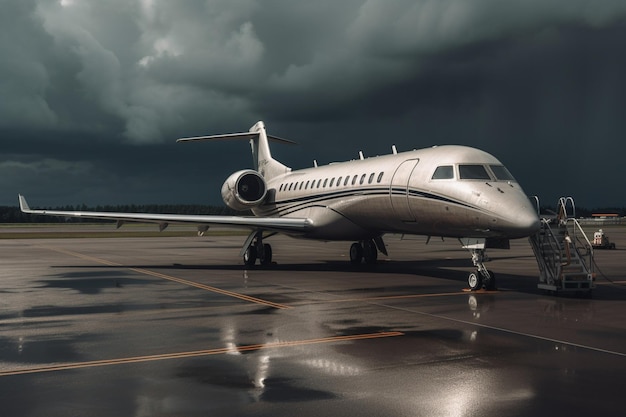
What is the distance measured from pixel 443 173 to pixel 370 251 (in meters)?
8.14

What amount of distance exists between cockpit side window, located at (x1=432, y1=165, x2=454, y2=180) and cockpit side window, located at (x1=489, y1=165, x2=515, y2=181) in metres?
1.02

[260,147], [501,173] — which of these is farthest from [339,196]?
[260,147]

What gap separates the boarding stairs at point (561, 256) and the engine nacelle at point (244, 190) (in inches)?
543

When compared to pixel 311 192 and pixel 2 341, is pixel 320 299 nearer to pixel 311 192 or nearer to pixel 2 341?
pixel 2 341

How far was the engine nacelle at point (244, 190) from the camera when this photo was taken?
2606cm

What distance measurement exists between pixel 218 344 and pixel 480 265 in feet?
28.2

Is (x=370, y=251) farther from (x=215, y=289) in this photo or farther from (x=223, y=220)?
(x=215, y=289)

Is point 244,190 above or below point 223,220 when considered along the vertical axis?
above

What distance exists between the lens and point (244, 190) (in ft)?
86.9

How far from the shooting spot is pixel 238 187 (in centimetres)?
2620

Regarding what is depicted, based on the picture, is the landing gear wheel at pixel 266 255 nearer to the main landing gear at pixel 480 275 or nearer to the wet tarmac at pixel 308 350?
the wet tarmac at pixel 308 350

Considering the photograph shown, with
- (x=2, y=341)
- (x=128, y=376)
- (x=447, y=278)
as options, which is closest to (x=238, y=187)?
(x=447, y=278)

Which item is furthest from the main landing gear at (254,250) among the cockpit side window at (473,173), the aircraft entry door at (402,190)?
the cockpit side window at (473,173)

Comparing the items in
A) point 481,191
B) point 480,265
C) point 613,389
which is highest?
point 481,191
